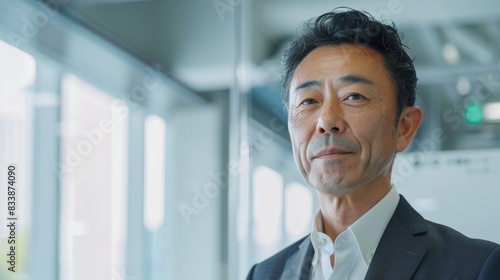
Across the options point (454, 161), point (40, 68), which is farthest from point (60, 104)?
point (454, 161)

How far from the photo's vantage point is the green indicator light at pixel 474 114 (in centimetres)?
334

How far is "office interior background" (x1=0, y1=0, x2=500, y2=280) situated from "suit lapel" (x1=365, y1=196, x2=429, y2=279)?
77.1 inches

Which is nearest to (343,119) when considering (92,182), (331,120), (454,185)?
(331,120)

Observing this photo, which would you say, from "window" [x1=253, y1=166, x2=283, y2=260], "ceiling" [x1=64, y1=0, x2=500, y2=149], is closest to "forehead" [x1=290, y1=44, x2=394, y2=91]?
"ceiling" [x1=64, y1=0, x2=500, y2=149]

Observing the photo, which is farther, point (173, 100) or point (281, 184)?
point (173, 100)

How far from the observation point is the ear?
1.51 meters

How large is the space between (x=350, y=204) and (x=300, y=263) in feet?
0.55

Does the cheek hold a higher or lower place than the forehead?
lower

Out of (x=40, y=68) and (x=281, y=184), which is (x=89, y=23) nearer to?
(x=40, y=68)

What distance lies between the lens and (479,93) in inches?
133

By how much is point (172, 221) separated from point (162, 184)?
8.8 inches

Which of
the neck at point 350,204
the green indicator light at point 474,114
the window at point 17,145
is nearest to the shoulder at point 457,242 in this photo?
the neck at point 350,204

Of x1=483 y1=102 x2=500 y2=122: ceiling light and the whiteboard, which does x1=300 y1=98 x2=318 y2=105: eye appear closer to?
the whiteboard

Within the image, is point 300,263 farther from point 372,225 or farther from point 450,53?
point 450,53
